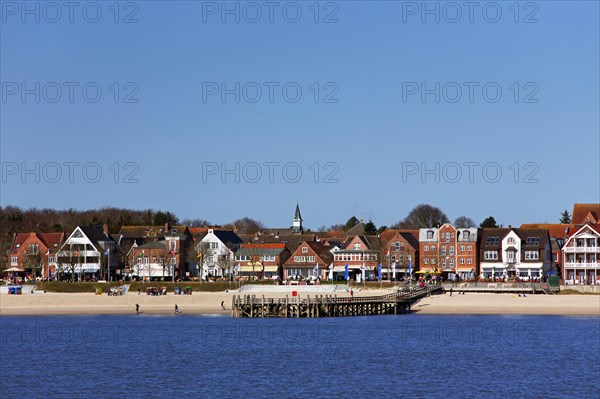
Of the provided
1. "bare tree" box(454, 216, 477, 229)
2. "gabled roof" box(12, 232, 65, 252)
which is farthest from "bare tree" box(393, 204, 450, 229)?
"gabled roof" box(12, 232, 65, 252)

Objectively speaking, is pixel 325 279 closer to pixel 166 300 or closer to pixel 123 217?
pixel 166 300

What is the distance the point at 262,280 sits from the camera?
11606 centimetres

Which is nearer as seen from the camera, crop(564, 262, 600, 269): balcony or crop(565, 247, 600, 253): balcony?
crop(564, 262, 600, 269): balcony

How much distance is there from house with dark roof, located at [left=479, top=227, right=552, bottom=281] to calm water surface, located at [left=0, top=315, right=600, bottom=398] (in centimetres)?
3010

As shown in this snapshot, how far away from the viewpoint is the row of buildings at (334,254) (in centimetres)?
11406

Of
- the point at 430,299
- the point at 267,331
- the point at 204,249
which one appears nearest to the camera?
the point at 267,331

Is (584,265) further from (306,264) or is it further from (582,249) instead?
A: (306,264)

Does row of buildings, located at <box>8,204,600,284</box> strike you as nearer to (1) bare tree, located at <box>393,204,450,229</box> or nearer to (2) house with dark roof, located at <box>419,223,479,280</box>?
(2) house with dark roof, located at <box>419,223,479,280</box>

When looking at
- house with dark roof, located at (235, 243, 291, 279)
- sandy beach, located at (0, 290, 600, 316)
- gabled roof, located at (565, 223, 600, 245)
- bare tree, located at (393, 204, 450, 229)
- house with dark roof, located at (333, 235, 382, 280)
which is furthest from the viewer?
bare tree, located at (393, 204, 450, 229)

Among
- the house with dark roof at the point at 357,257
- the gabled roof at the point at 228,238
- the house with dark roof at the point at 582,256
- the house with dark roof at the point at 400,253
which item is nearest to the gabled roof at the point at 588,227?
the house with dark roof at the point at 582,256

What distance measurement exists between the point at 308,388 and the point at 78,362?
16.4m

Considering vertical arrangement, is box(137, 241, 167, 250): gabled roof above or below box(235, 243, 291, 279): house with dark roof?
above

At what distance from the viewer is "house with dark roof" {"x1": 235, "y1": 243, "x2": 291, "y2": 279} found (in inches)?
4877

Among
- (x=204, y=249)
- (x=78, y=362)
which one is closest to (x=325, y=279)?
(x=204, y=249)
